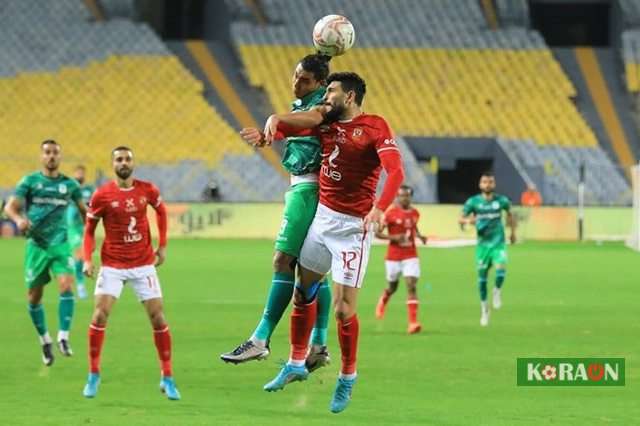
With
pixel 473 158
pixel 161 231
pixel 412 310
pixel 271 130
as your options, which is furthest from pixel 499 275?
pixel 473 158

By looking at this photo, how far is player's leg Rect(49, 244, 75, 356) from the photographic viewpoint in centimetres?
1476

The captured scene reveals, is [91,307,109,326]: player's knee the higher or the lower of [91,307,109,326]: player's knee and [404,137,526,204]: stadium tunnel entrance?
the lower

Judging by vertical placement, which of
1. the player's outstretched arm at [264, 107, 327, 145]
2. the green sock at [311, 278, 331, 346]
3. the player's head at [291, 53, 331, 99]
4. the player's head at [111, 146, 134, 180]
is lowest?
the green sock at [311, 278, 331, 346]

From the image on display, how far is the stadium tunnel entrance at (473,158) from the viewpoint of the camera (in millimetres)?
43875

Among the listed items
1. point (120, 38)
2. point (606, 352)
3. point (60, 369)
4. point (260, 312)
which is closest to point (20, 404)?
point (60, 369)

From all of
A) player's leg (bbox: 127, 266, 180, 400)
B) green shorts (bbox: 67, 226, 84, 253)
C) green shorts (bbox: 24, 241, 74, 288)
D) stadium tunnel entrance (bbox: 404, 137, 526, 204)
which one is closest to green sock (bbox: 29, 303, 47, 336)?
green shorts (bbox: 24, 241, 74, 288)

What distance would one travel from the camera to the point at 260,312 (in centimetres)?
2014

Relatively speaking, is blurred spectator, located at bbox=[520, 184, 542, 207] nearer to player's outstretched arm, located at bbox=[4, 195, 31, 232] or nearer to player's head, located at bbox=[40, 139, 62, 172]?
player's head, located at bbox=[40, 139, 62, 172]

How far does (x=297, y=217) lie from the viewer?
10117 millimetres

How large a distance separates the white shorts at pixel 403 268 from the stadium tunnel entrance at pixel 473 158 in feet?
81.8

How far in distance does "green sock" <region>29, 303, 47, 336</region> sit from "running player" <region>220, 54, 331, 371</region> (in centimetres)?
479

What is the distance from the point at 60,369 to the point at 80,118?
33178mm

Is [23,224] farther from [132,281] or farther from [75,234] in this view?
[75,234]

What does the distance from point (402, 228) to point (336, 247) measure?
875 centimetres
